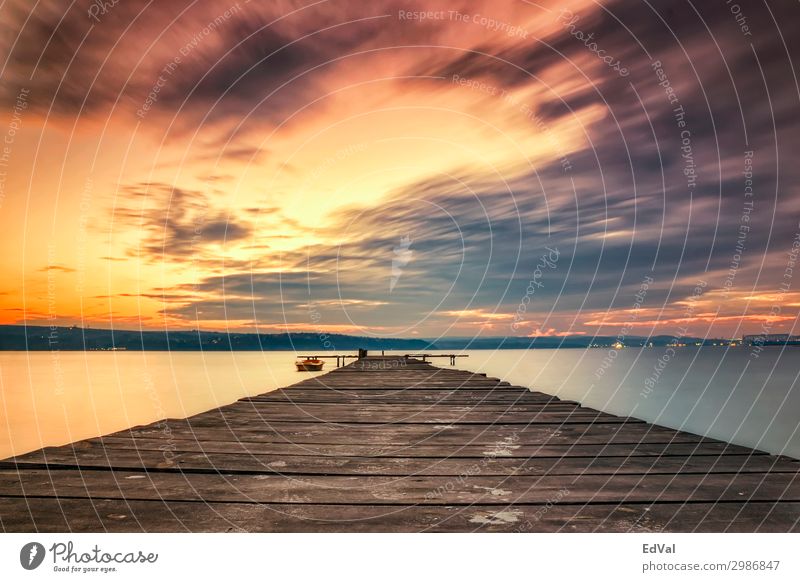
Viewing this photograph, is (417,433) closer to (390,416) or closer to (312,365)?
(390,416)

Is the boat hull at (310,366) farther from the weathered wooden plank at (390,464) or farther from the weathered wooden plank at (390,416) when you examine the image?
the weathered wooden plank at (390,464)

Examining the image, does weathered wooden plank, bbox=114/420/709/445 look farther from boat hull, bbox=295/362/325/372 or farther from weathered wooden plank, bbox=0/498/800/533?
boat hull, bbox=295/362/325/372

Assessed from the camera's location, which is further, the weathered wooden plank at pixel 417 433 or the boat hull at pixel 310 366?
the boat hull at pixel 310 366

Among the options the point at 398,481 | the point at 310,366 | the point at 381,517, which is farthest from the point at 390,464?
the point at 310,366

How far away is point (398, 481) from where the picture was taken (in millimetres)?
3609

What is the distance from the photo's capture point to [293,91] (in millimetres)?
9438

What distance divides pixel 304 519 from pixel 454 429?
3.32 meters

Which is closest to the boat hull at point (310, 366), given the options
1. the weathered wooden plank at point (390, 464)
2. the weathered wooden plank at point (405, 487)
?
the weathered wooden plank at point (390, 464)

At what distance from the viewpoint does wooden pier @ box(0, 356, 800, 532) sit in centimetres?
289

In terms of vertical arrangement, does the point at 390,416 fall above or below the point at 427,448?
above

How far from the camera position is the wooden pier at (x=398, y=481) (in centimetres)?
289

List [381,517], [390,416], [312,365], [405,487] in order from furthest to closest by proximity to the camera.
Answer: [312,365]
[390,416]
[405,487]
[381,517]

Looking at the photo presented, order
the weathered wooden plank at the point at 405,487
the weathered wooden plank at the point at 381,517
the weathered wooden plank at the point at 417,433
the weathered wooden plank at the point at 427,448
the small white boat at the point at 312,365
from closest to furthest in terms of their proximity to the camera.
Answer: the weathered wooden plank at the point at 381,517 < the weathered wooden plank at the point at 405,487 < the weathered wooden plank at the point at 427,448 < the weathered wooden plank at the point at 417,433 < the small white boat at the point at 312,365
